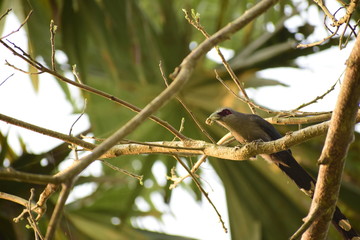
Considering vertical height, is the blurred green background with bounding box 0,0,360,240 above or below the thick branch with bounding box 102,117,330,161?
above

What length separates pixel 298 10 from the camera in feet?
18.5

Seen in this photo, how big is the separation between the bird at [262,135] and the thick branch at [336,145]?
3.54 feet

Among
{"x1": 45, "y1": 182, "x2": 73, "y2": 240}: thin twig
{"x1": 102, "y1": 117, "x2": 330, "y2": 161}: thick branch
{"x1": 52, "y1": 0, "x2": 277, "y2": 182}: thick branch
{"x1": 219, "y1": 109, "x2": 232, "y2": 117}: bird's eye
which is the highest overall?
{"x1": 219, "y1": 109, "x2": 232, "y2": 117}: bird's eye

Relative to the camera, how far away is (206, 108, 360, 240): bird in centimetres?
345

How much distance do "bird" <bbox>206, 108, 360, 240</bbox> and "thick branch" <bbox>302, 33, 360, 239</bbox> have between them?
108 centimetres

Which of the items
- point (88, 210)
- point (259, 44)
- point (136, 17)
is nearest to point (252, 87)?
point (259, 44)

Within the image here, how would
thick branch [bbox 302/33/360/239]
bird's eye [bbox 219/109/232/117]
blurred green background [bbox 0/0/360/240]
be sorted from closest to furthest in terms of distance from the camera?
1. thick branch [bbox 302/33/360/239]
2. bird's eye [bbox 219/109/232/117]
3. blurred green background [bbox 0/0/360/240]

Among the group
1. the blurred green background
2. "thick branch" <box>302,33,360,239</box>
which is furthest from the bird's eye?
"thick branch" <box>302,33,360,239</box>

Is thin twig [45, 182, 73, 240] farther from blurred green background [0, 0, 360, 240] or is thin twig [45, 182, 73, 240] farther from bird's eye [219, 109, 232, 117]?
blurred green background [0, 0, 360, 240]

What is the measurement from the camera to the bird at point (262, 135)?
3.45m

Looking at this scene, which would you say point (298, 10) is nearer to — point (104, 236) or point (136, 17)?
point (136, 17)

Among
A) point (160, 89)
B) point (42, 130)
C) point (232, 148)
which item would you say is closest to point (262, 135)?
point (232, 148)

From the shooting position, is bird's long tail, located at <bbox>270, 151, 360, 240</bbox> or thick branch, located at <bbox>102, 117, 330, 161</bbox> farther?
bird's long tail, located at <bbox>270, 151, 360, 240</bbox>

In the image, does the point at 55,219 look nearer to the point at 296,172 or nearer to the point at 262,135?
the point at 296,172
